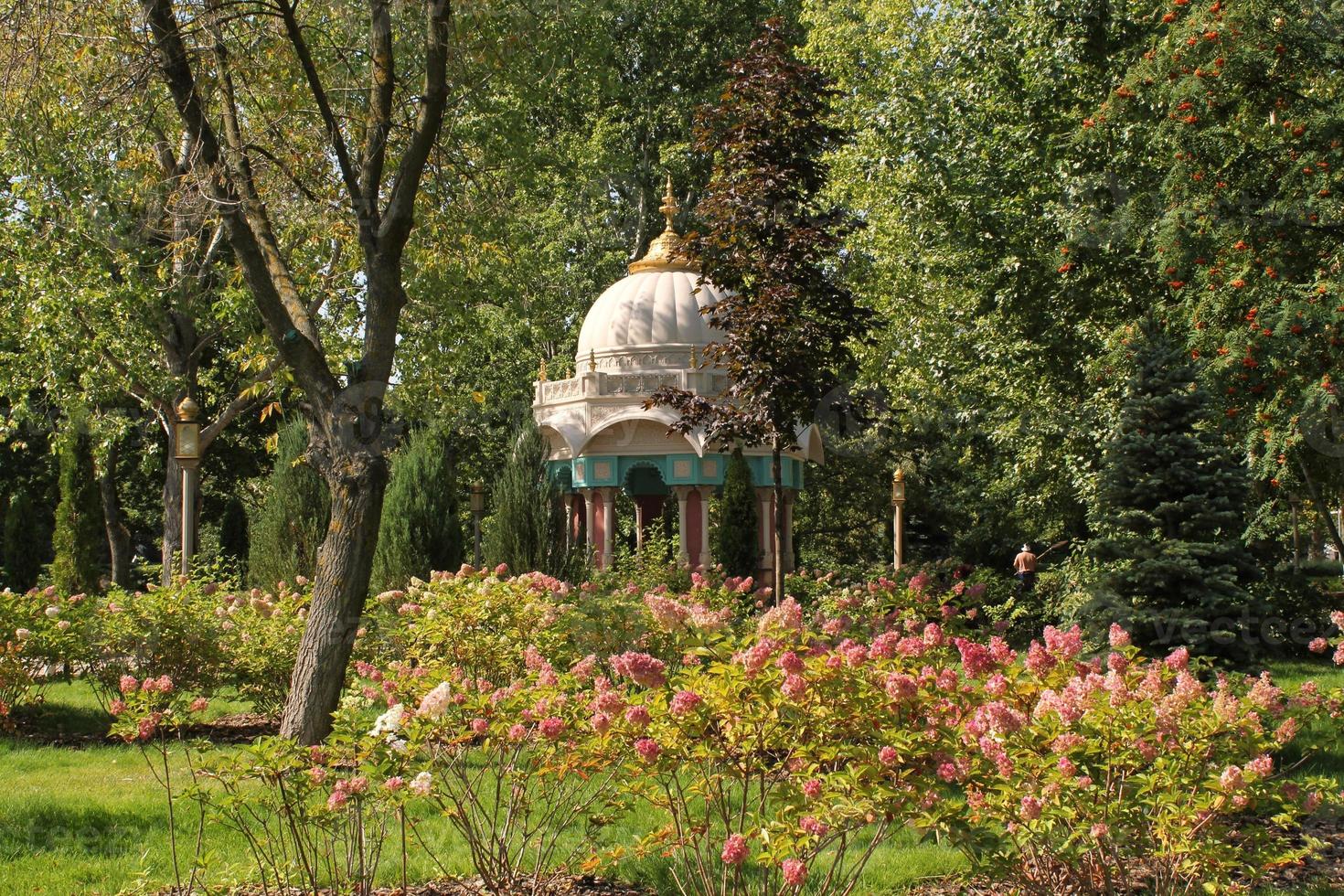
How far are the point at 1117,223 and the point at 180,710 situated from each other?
11299 millimetres

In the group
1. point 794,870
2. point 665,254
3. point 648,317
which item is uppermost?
point 665,254

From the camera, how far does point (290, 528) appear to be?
17.0 m

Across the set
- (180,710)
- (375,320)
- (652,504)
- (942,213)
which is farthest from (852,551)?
(180,710)

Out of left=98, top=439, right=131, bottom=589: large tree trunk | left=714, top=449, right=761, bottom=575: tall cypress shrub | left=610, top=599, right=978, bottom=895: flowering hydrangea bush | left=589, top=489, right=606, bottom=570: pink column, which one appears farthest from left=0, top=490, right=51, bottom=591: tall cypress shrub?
left=610, top=599, right=978, bottom=895: flowering hydrangea bush

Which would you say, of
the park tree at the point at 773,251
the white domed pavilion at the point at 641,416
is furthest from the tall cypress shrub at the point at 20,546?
the park tree at the point at 773,251

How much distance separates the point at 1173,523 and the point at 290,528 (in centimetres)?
1182

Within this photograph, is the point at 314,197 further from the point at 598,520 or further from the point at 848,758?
the point at 598,520

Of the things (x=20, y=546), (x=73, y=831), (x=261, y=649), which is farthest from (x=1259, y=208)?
(x=20, y=546)

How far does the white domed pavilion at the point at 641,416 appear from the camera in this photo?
2295cm

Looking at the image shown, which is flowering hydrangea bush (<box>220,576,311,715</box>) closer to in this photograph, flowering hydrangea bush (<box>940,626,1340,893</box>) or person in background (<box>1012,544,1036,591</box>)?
flowering hydrangea bush (<box>940,626,1340,893</box>)

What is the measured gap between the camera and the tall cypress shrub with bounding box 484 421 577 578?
17.0m

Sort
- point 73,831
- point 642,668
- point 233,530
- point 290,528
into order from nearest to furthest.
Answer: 1. point 642,668
2. point 73,831
3. point 290,528
4. point 233,530

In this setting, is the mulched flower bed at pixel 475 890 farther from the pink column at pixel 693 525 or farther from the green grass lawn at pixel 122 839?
the pink column at pixel 693 525

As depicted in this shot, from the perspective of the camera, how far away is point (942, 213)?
55.4ft
